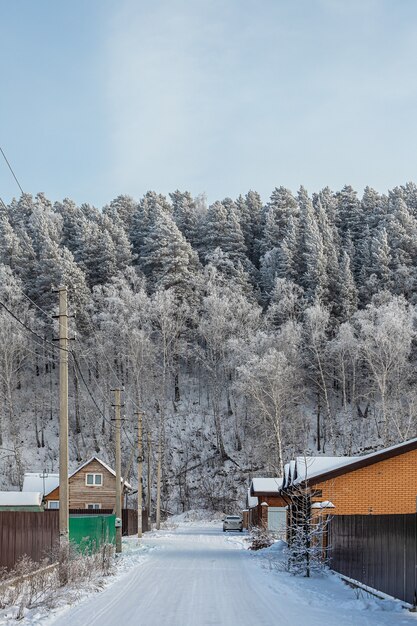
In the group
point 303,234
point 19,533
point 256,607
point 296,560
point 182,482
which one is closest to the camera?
point 256,607

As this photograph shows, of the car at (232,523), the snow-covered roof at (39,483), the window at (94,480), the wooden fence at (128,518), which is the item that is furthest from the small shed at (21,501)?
the car at (232,523)

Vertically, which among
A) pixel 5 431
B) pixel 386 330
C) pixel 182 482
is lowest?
pixel 182 482

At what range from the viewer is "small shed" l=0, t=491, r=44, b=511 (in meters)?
53.4

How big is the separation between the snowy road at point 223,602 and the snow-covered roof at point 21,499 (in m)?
31.5

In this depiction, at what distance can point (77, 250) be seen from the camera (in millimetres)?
96062

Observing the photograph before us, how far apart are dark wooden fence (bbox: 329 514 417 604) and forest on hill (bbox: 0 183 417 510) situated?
35612 mm

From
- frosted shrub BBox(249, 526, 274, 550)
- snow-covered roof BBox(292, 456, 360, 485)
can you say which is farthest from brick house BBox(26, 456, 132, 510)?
snow-covered roof BBox(292, 456, 360, 485)

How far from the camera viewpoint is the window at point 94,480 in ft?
193

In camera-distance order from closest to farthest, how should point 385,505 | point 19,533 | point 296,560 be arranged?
point 19,533
point 296,560
point 385,505

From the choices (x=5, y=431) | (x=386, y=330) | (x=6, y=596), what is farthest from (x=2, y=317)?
(x=6, y=596)

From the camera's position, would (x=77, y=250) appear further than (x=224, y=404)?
Yes

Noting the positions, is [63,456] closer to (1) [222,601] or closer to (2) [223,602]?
(1) [222,601]

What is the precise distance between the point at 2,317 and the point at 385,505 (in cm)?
5278

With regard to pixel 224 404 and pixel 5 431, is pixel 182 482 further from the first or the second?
pixel 5 431
